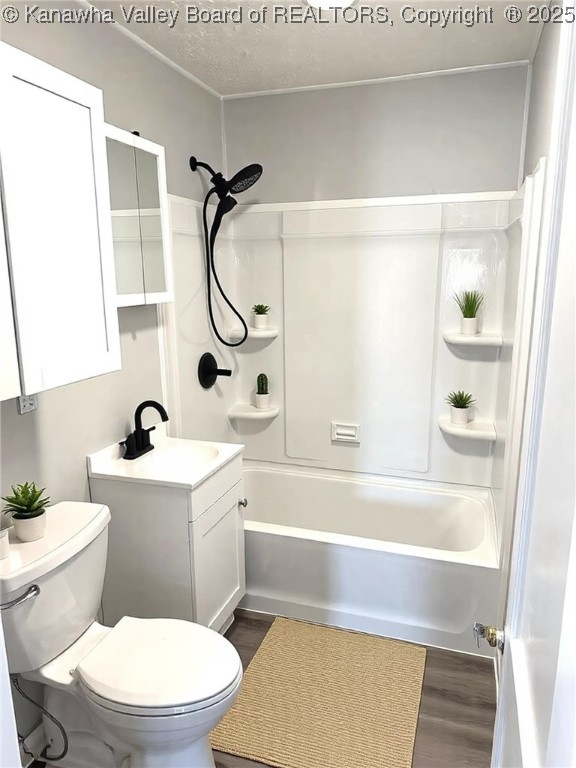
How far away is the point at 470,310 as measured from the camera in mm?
2664

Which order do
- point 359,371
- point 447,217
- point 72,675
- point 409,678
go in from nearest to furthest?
point 72,675 → point 409,678 → point 447,217 → point 359,371

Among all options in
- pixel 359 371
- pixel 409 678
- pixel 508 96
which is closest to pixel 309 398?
pixel 359 371

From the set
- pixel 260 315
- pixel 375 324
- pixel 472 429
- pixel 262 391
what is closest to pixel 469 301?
pixel 375 324

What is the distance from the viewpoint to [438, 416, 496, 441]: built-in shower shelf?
267 cm

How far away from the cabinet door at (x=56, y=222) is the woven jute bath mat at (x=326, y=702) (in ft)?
4.43

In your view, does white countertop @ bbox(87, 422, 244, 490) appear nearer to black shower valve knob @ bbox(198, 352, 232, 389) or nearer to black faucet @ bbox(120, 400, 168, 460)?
black faucet @ bbox(120, 400, 168, 460)

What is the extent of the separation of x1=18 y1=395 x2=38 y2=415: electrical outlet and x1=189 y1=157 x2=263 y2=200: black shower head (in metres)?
1.44

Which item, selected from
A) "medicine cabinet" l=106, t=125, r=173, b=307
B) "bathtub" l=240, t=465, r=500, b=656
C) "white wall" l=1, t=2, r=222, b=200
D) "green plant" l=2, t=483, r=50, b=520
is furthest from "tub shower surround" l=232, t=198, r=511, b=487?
"green plant" l=2, t=483, r=50, b=520

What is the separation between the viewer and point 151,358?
2.38 meters

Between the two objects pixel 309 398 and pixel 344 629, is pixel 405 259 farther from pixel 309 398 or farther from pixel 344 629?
pixel 344 629

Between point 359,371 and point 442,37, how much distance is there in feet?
5.17

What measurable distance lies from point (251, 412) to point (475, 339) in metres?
1.29

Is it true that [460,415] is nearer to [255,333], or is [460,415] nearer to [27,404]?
[255,333]

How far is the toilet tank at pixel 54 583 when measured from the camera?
1426mm
